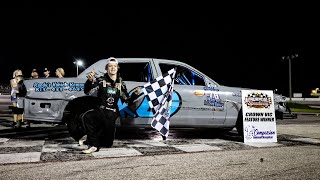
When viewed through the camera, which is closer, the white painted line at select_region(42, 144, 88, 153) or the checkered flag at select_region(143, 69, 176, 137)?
the white painted line at select_region(42, 144, 88, 153)

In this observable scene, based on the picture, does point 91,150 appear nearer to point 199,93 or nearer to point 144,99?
point 144,99

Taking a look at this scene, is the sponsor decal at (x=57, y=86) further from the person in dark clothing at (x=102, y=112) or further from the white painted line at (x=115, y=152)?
the white painted line at (x=115, y=152)

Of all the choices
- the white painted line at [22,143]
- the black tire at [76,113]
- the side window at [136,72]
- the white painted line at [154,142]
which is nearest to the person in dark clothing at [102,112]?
the black tire at [76,113]

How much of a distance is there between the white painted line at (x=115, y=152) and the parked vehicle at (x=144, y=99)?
2.49 feet

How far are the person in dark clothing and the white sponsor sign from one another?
2679mm

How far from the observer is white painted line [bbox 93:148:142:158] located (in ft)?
14.3

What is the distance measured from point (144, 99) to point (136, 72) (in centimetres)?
62

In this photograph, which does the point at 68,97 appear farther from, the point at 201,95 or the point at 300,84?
the point at 300,84

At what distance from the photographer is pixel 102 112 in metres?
4.38

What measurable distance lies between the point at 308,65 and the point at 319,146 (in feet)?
170

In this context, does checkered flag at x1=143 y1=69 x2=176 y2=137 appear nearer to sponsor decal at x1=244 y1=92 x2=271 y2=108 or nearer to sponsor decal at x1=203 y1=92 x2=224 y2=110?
sponsor decal at x1=203 y1=92 x2=224 y2=110

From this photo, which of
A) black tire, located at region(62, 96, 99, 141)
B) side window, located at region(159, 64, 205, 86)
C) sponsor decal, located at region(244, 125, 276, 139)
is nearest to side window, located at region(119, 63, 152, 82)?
side window, located at region(159, 64, 205, 86)

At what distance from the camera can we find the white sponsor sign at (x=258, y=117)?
5.79m

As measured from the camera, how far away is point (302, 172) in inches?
138
